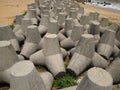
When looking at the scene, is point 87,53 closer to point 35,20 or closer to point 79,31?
point 79,31

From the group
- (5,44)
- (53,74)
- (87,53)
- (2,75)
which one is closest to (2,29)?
(5,44)

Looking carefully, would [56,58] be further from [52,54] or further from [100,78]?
[100,78]

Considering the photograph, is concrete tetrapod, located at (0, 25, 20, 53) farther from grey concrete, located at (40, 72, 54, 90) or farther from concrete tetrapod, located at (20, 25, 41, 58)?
grey concrete, located at (40, 72, 54, 90)

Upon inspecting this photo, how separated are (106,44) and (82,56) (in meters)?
0.55

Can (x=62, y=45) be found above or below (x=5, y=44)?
below

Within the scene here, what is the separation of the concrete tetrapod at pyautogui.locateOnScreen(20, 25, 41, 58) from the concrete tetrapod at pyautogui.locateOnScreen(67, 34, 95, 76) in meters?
0.62

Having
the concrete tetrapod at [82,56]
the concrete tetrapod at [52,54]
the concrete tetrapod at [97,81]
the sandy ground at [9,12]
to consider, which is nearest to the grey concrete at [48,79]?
the concrete tetrapod at [52,54]

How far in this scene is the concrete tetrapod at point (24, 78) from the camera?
5.16 feet

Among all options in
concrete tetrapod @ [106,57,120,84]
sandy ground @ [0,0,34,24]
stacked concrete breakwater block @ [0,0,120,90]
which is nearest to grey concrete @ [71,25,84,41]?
stacked concrete breakwater block @ [0,0,120,90]

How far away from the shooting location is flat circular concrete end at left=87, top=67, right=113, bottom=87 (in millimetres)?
1487

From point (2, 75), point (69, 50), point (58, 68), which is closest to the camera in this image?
point (2, 75)

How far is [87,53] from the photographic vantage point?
2469 millimetres

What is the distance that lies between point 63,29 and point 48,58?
1.12 metres

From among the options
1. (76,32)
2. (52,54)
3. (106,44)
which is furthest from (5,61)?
(106,44)
